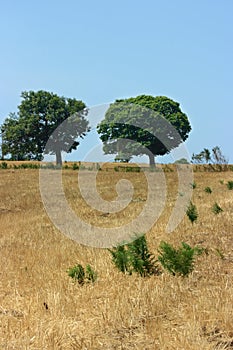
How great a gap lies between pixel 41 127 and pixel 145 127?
16.8 metres

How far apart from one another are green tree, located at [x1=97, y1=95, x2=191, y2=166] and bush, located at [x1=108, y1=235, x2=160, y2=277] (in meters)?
52.4

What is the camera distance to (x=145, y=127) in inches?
2488

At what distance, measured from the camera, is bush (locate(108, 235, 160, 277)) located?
6.74 metres

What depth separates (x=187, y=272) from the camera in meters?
6.26

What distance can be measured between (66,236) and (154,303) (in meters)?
7.00

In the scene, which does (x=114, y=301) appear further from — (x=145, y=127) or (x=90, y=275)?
(x=145, y=127)

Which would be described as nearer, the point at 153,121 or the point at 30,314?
the point at 30,314

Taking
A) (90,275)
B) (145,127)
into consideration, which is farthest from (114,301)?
(145,127)

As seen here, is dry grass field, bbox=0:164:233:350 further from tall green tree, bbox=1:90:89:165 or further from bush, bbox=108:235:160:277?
tall green tree, bbox=1:90:89:165

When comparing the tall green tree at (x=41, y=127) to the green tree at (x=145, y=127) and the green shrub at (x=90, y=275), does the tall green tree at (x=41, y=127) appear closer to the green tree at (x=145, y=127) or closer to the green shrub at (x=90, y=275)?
the green tree at (x=145, y=127)

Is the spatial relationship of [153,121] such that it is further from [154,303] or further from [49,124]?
[154,303]

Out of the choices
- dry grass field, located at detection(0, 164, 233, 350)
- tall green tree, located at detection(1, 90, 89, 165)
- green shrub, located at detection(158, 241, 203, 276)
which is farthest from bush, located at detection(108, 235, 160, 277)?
tall green tree, located at detection(1, 90, 89, 165)

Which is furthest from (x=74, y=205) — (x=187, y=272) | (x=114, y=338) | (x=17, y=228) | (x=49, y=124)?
(x=49, y=124)

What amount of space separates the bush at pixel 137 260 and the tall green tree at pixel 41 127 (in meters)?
58.6
